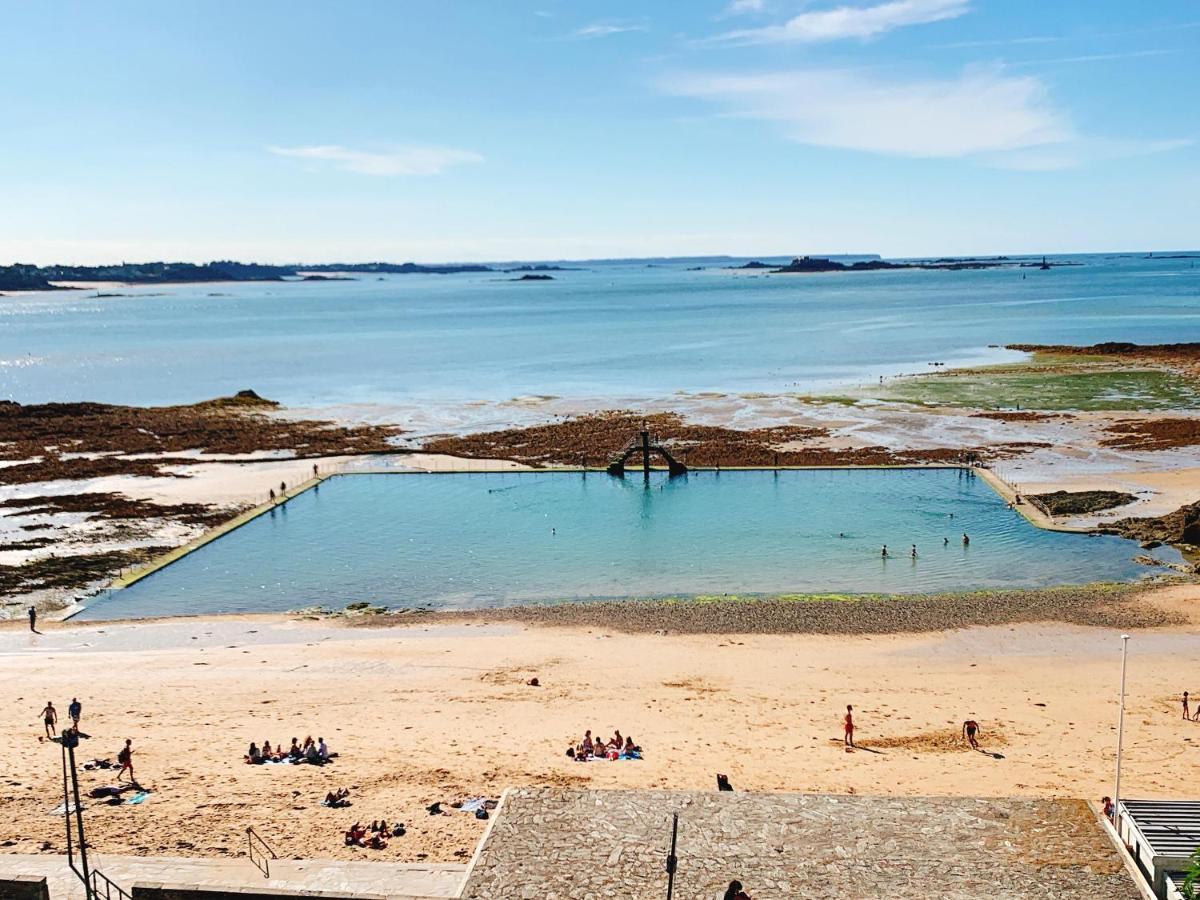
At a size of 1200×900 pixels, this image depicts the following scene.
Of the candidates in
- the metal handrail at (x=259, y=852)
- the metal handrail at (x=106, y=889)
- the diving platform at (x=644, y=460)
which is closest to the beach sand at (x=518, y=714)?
the metal handrail at (x=259, y=852)

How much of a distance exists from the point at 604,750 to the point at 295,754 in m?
6.24

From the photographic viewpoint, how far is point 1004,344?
106875 millimetres

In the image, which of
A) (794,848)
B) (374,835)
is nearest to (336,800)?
(374,835)

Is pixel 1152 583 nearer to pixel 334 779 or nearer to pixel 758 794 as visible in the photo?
pixel 758 794

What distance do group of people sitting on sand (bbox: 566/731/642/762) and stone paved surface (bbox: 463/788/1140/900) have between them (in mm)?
3216

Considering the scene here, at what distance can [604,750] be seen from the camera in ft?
65.2

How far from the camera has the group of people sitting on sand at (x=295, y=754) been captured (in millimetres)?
19672

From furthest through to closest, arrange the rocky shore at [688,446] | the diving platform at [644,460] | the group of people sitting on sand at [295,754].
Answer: the rocky shore at [688,446] → the diving platform at [644,460] → the group of people sitting on sand at [295,754]

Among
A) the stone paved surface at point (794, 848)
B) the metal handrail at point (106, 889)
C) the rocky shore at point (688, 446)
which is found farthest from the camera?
the rocky shore at point (688, 446)

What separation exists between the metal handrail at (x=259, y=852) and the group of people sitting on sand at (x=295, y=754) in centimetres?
311

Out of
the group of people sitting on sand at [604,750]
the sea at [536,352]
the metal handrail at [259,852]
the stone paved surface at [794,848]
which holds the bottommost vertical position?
the group of people sitting on sand at [604,750]

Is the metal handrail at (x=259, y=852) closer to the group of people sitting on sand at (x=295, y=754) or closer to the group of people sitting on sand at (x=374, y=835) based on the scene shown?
the group of people sitting on sand at (x=374, y=835)

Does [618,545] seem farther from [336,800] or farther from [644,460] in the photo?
[336,800]

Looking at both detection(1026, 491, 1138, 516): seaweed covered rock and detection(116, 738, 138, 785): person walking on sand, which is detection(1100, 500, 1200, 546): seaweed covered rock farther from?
detection(116, 738, 138, 785): person walking on sand
